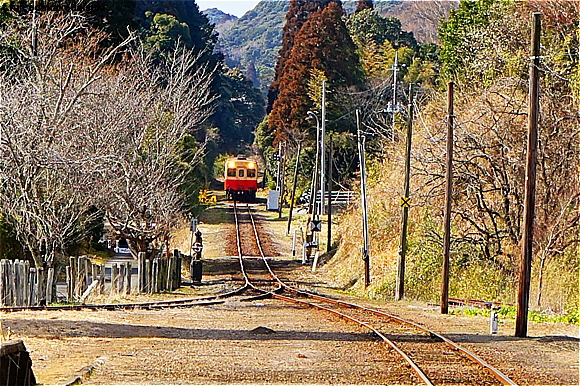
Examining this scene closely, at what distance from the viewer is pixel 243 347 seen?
14602mm

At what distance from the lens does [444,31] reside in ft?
154

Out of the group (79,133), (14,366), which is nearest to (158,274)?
(79,133)

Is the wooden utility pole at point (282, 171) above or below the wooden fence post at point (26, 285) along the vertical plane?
above

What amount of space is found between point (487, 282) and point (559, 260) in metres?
3.49

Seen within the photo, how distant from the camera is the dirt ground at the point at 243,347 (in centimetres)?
1155

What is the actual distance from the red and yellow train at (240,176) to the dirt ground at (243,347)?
45.2 metres

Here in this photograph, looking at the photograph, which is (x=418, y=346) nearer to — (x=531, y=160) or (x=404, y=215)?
(x=531, y=160)

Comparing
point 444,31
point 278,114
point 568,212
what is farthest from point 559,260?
point 278,114

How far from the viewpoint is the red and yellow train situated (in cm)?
6725

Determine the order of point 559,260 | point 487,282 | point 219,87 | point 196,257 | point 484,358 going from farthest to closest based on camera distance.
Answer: point 219,87 → point 196,257 → point 487,282 → point 559,260 → point 484,358

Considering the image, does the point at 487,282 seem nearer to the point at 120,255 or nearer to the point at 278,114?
the point at 120,255

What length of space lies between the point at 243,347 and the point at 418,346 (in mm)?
2837

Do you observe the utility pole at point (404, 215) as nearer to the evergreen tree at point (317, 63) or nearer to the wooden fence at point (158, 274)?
the wooden fence at point (158, 274)

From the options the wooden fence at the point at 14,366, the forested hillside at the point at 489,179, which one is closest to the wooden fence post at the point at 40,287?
the forested hillside at the point at 489,179
